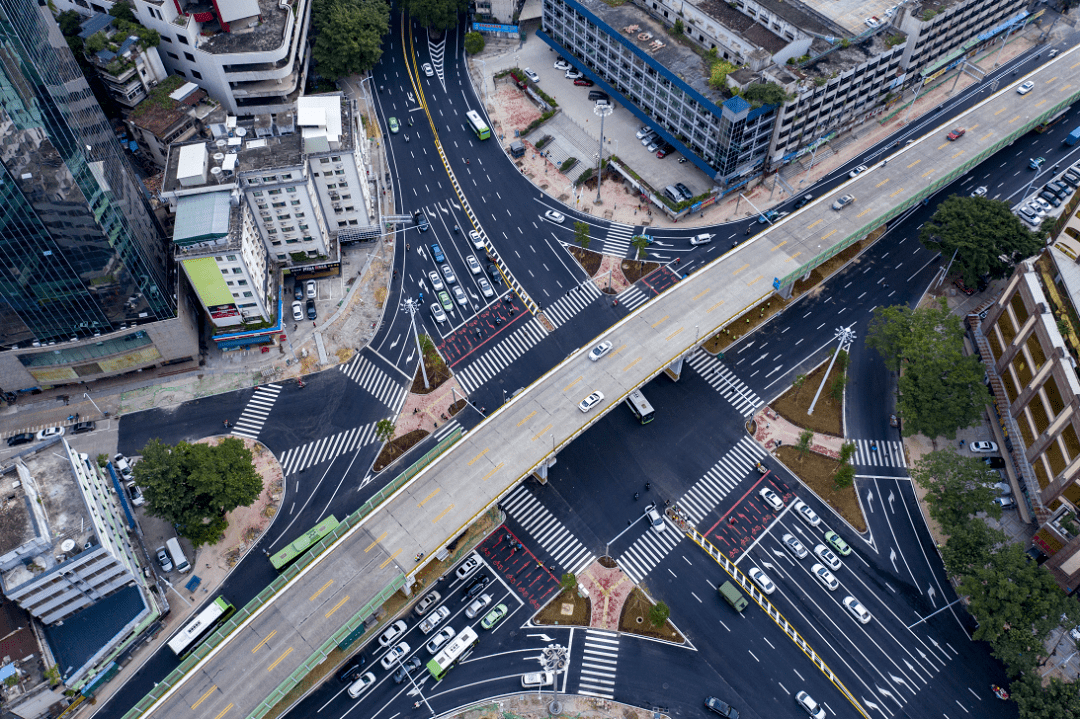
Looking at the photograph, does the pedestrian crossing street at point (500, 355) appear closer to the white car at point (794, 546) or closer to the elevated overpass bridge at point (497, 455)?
the elevated overpass bridge at point (497, 455)

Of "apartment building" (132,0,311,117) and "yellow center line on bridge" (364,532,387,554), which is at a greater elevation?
"apartment building" (132,0,311,117)

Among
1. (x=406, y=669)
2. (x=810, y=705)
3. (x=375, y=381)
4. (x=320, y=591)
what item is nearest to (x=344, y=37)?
(x=375, y=381)

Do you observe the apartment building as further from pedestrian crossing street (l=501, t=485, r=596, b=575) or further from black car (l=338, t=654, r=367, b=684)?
black car (l=338, t=654, r=367, b=684)

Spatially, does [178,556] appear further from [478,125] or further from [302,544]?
[478,125]

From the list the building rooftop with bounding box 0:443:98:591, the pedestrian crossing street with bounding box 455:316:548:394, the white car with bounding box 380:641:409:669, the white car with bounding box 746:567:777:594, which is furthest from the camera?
the pedestrian crossing street with bounding box 455:316:548:394

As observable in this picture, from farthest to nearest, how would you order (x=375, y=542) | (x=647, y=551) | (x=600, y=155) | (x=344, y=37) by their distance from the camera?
1. (x=344, y=37)
2. (x=600, y=155)
3. (x=647, y=551)
4. (x=375, y=542)

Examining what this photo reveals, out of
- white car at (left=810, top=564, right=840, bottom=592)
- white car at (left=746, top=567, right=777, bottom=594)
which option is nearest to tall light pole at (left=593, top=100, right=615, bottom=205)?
white car at (left=746, top=567, right=777, bottom=594)

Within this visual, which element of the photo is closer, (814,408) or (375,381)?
(814,408)
